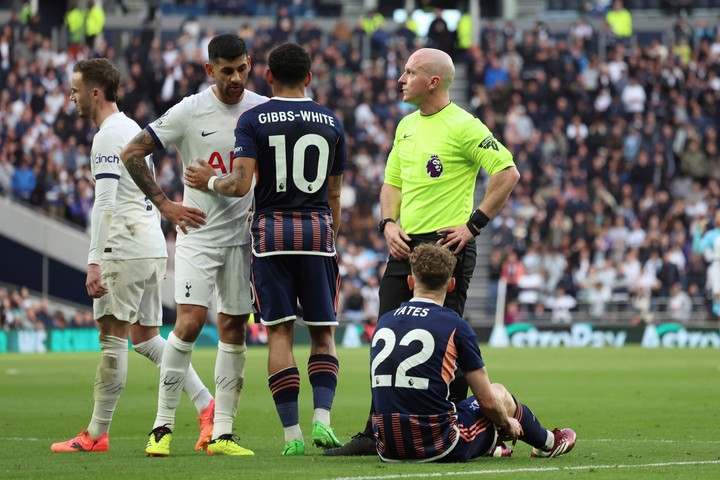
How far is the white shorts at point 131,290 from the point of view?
32.0ft

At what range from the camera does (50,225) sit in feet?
106

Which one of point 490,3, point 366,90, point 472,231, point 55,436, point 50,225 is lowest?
point 55,436

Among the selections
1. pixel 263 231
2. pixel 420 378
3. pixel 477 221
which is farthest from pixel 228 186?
pixel 420 378

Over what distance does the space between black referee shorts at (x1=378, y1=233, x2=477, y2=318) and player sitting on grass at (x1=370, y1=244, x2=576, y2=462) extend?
93 centimetres

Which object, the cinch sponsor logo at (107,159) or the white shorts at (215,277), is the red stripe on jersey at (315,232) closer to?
the white shorts at (215,277)

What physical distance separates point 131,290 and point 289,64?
2185 mm

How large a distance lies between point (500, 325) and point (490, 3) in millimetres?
16088

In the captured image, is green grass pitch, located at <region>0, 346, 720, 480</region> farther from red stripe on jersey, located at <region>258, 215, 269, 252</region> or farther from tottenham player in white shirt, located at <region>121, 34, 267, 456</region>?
red stripe on jersey, located at <region>258, 215, 269, 252</region>

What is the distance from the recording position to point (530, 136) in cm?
3462

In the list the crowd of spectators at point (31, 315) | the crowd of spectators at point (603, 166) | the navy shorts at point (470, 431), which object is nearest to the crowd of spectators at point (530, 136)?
the crowd of spectators at point (603, 166)

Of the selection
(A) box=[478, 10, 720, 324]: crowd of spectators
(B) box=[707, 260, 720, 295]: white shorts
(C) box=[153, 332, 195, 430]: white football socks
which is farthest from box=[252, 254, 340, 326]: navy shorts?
(A) box=[478, 10, 720, 324]: crowd of spectators

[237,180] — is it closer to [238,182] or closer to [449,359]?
[238,182]

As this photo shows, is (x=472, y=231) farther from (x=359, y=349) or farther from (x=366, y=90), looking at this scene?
(x=366, y=90)

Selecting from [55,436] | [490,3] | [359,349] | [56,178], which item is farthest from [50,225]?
[55,436]
